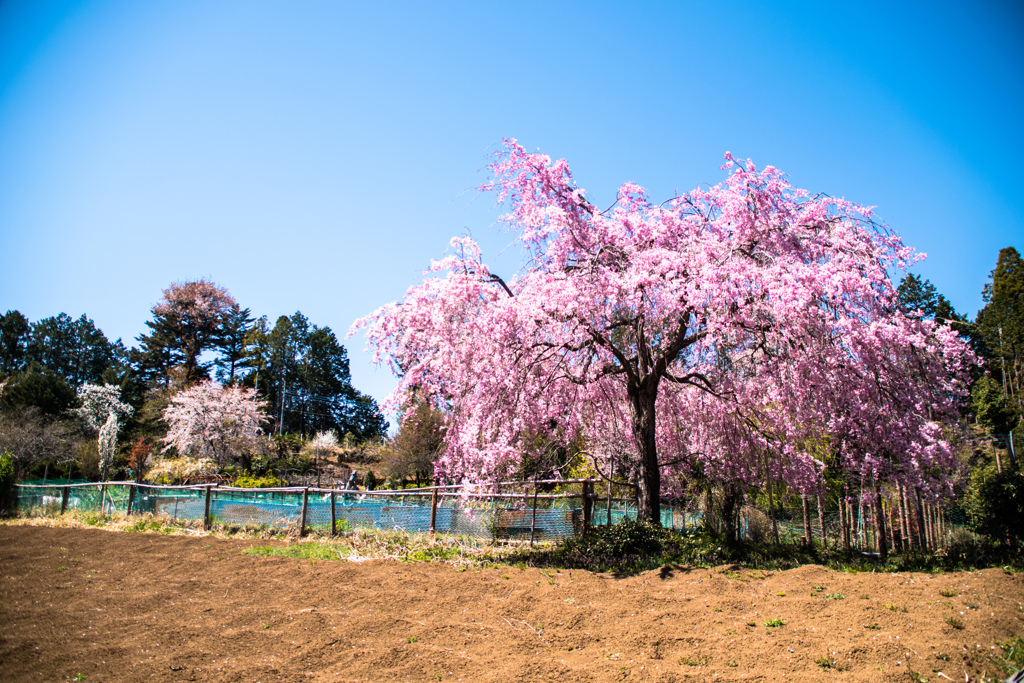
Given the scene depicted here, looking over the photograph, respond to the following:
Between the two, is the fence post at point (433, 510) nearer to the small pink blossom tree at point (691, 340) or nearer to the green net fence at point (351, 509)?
the green net fence at point (351, 509)

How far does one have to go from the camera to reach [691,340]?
9.20 m

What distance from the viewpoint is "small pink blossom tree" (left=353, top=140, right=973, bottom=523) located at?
796 cm

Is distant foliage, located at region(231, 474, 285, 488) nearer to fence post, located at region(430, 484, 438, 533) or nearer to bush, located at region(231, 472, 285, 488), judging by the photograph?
bush, located at region(231, 472, 285, 488)

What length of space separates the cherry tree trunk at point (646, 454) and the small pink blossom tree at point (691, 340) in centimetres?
2

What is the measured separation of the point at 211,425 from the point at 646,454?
27163 mm

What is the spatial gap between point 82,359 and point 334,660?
5834 cm

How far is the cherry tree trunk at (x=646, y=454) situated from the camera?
9.55 m

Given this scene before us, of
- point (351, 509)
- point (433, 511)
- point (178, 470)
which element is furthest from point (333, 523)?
point (178, 470)

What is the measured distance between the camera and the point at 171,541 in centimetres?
1186

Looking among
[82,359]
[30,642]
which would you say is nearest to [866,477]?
[30,642]

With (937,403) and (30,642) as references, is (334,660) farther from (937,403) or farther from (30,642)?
(937,403)

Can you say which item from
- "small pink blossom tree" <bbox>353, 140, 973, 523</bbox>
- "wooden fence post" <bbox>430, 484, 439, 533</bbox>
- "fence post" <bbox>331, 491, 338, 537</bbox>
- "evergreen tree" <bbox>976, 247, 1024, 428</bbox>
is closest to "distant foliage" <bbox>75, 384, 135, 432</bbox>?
"fence post" <bbox>331, 491, 338, 537</bbox>

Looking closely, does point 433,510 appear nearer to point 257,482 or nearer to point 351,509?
point 351,509

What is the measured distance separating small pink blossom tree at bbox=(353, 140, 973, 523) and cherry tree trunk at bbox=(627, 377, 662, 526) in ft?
0.08
